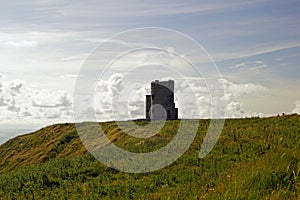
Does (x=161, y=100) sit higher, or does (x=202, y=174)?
(x=161, y=100)

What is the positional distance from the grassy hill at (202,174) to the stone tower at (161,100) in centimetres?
1252

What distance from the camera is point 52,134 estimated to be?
54.0 metres

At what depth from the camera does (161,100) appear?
4956cm

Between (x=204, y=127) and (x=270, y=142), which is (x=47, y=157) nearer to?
(x=204, y=127)

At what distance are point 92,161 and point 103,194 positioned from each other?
8698 mm

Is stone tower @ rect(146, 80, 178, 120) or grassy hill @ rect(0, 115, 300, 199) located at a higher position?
stone tower @ rect(146, 80, 178, 120)

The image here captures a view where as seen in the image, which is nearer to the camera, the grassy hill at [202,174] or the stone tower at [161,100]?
the grassy hill at [202,174]

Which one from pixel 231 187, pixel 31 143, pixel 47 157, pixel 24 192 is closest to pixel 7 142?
pixel 31 143

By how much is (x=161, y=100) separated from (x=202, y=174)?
29.6 metres

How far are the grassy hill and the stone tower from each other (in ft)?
41.1

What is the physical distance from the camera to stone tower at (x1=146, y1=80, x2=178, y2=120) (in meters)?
49.3

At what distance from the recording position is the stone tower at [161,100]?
49.3 m

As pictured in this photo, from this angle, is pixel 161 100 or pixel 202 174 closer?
pixel 202 174

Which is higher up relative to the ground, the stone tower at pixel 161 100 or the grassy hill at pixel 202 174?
the stone tower at pixel 161 100
